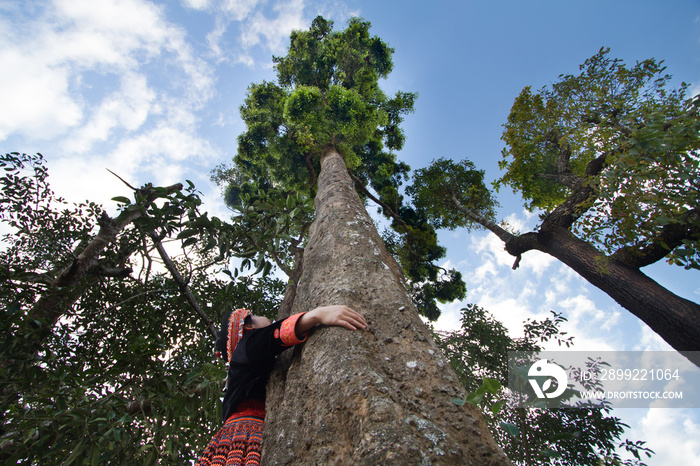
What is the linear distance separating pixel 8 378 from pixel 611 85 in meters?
9.83

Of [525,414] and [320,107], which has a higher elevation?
[320,107]

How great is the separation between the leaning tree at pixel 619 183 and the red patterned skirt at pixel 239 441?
4.41 meters

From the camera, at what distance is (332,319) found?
60.2 inches

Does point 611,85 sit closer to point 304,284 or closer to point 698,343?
point 698,343

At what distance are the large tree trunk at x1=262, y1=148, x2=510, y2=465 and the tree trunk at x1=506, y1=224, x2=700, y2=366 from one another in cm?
400

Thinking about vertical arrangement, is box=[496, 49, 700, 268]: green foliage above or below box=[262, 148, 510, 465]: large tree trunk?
above

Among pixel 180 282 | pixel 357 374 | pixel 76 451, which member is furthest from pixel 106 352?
pixel 357 374

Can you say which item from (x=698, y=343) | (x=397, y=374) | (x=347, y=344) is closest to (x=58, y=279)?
(x=347, y=344)

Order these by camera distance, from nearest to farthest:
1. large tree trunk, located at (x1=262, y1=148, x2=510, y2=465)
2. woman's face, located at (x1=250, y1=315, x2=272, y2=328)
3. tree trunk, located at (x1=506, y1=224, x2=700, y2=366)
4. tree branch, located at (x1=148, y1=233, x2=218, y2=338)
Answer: large tree trunk, located at (x1=262, y1=148, x2=510, y2=465) → woman's face, located at (x1=250, y1=315, x2=272, y2=328) → tree branch, located at (x1=148, y1=233, x2=218, y2=338) → tree trunk, located at (x1=506, y1=224, x2=700, y2=366)

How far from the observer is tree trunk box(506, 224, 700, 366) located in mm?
3668

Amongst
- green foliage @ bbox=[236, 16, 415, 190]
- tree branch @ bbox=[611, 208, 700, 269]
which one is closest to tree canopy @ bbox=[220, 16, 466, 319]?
green foliage @ bbox=[236, 16, 415, 190]

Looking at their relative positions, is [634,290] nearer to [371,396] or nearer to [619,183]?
[619,183]

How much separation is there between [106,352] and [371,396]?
3.93 metres

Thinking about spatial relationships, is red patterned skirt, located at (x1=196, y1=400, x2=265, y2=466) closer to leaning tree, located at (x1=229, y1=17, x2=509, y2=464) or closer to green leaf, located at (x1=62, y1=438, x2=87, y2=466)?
leaning tree, located at (x1=229, y1=17, x2=509, y2=464)
